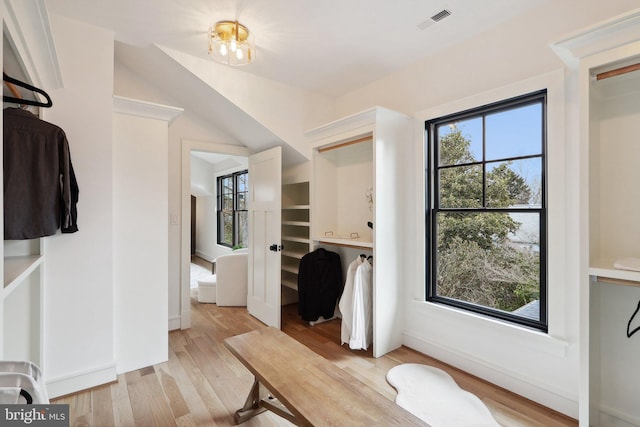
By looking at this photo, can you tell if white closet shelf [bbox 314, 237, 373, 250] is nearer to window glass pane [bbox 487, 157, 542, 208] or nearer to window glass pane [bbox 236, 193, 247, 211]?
window glass pane [bbox 487, 157, 542, 208]

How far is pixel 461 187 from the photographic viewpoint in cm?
254

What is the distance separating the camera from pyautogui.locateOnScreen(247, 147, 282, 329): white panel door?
10.8 ft

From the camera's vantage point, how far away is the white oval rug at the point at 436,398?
6.12 ft

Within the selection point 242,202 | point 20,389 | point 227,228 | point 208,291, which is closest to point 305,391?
point 20,389

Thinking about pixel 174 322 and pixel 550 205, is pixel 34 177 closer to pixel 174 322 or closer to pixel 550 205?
pixel 174 322

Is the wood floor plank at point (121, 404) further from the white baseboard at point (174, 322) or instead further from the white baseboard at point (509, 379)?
the white baseboard at point (509, 379)

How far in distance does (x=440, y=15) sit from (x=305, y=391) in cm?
256

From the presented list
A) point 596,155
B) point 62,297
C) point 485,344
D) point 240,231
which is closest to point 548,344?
point 485,344

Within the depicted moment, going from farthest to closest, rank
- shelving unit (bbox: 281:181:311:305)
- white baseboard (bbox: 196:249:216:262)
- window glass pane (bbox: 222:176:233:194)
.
→ white baseboard (bbox: 196:249:216:262) < window glass pane (bbox: 222:176:233:194) < shelving unit (bbox: 281:181:311:305)

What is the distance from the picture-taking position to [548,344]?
6.48 feet

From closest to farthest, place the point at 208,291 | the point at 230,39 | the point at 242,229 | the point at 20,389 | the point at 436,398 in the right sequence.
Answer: the point at 20,389 < the point at 436,398 < the point at 230,39 < the point at 208,291 < the point at 242,229

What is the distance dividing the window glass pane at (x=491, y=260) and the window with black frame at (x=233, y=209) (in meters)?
4.31

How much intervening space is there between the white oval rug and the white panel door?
1458 mm

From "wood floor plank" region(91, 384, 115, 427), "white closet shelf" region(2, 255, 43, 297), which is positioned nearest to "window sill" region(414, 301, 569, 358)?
"wood floor plank" region(91, 384, 115, 427)
